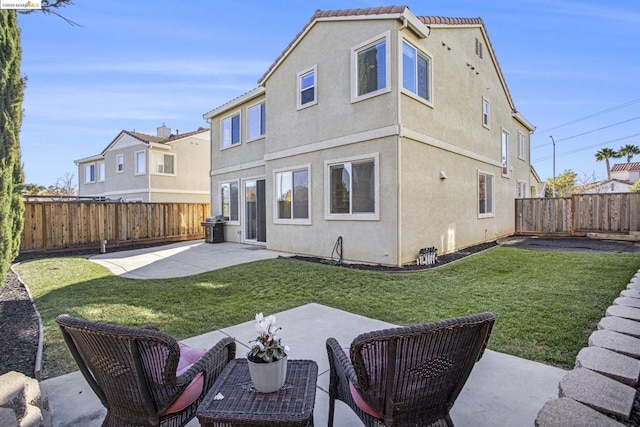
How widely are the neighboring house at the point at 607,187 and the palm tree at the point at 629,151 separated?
4811 millimetres

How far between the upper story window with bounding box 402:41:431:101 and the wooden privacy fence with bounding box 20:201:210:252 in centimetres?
1227

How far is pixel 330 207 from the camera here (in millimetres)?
9797

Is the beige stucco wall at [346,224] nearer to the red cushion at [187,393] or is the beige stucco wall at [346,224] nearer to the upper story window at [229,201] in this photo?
the upper story window at [229,201]

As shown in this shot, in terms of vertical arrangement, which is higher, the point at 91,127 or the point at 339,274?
the point at 91,127

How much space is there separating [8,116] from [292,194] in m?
7.55

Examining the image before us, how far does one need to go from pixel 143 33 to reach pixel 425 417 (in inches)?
468

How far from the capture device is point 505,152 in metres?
15.7

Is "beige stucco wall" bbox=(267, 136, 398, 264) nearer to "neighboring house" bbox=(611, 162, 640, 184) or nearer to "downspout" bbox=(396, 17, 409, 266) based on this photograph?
"downspout" bbox=(396, 17, 409, 266)

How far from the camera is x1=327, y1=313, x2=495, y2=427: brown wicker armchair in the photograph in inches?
68.1

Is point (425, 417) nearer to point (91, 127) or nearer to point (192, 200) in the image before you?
point (192, 200)

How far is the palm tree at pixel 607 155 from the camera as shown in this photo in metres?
38.8

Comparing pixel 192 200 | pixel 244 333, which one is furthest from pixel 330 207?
pixel 192 200

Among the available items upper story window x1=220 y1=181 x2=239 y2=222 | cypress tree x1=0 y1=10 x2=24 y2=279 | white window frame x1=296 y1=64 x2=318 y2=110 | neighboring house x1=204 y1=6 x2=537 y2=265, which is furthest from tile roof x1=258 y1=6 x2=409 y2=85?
cypress tree x1=0 y1=10 x2=24 y2=279

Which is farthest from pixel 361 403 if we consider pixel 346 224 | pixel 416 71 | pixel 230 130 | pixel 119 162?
pixel 119 162
